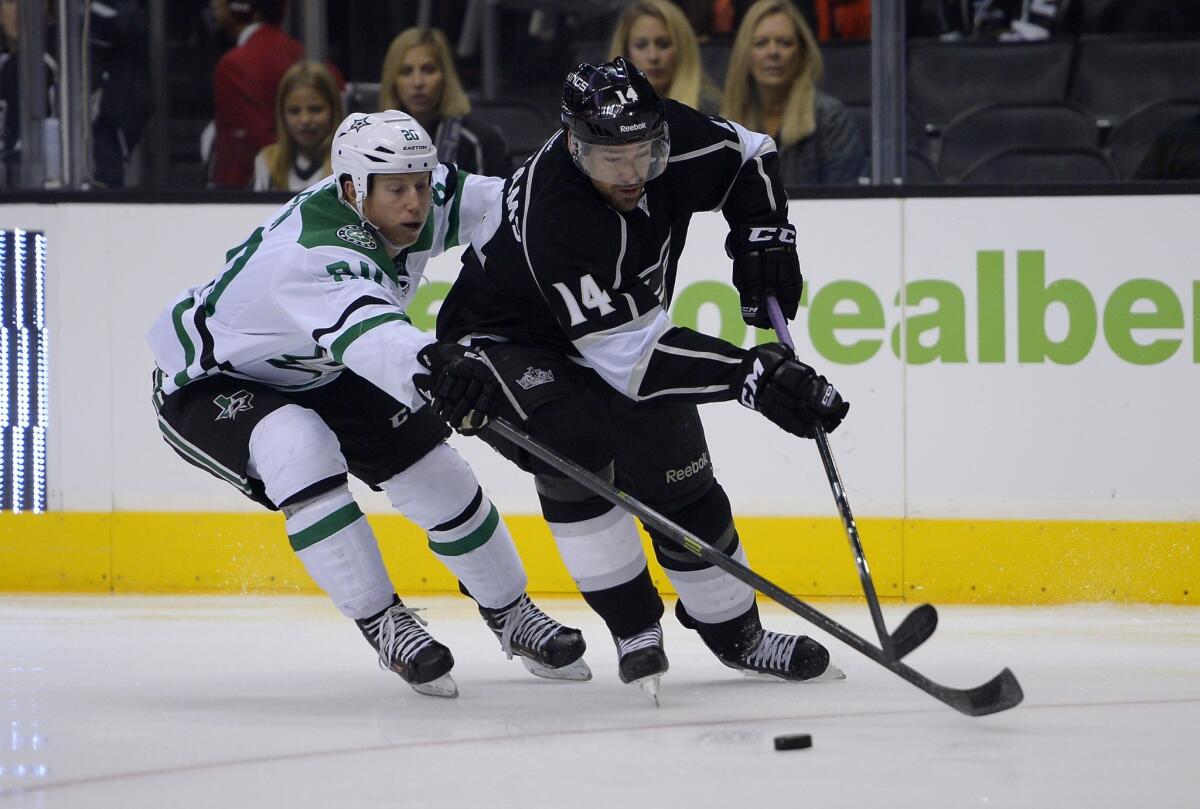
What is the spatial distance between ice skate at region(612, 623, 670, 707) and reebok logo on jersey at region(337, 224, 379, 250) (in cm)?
82

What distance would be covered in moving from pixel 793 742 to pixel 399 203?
1.17 metres

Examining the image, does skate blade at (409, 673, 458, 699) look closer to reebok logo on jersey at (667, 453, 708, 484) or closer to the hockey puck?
reebok logo on jersey at (667, 453, 708, 484)

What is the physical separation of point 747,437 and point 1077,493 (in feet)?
2.60

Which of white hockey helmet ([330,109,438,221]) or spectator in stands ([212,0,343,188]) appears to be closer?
white hockey helmet ([330,109,438,221])

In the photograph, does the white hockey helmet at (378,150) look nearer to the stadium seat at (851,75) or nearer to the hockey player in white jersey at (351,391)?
the hockey player in white jersey at (351,391)

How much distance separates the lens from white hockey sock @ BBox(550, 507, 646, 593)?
3.09 metres

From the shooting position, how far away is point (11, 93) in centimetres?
470

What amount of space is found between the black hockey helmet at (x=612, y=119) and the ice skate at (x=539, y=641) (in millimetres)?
850

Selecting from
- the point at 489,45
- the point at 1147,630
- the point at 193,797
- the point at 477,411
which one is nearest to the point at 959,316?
the point at 1147,630

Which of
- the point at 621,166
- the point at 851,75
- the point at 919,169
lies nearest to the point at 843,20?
the point at 851,75

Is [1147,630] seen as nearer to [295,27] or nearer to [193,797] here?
[193,797]

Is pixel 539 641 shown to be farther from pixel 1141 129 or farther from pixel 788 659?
pixel 1141 129

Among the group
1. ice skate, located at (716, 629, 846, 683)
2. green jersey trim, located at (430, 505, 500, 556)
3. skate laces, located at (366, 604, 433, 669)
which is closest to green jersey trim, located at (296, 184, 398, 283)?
green jersey trim, located at (430, 505, 500, 556)

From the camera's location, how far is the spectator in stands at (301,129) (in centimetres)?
468
